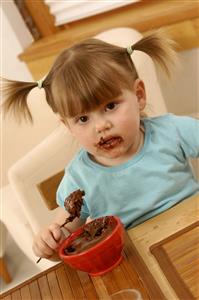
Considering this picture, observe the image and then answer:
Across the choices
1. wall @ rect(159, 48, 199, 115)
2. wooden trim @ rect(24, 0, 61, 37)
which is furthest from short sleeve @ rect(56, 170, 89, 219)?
wooden trim @ rect(24, 0, 61, 37)

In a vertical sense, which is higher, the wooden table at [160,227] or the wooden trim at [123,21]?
the wooden trim at [123,21]

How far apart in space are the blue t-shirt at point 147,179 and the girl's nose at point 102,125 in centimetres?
17

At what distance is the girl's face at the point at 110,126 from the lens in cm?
92

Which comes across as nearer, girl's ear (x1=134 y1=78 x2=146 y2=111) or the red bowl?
the red bowl

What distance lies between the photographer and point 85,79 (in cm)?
93

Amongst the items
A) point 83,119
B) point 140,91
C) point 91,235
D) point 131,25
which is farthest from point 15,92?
point 131,25

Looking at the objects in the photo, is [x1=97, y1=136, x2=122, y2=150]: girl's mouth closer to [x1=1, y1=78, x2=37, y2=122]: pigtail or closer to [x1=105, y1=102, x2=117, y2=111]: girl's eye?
[x1=105, y1=102, x2=117, y2=111]: girl's eye

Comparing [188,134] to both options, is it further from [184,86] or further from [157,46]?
[184,86]

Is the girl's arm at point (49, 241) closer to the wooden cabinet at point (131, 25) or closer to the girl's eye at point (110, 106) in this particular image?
the girl's eye at point (110, 106)

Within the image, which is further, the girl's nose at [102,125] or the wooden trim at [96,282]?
the girl's nose at [102,125]

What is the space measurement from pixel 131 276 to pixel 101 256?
6 cm

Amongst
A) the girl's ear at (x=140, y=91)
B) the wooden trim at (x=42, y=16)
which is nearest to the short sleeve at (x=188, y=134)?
the girl's ear at (x=140, y=91)

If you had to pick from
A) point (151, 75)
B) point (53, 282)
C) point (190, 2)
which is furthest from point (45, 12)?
point (53, 282)

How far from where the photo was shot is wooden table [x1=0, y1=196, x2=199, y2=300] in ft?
2.31
